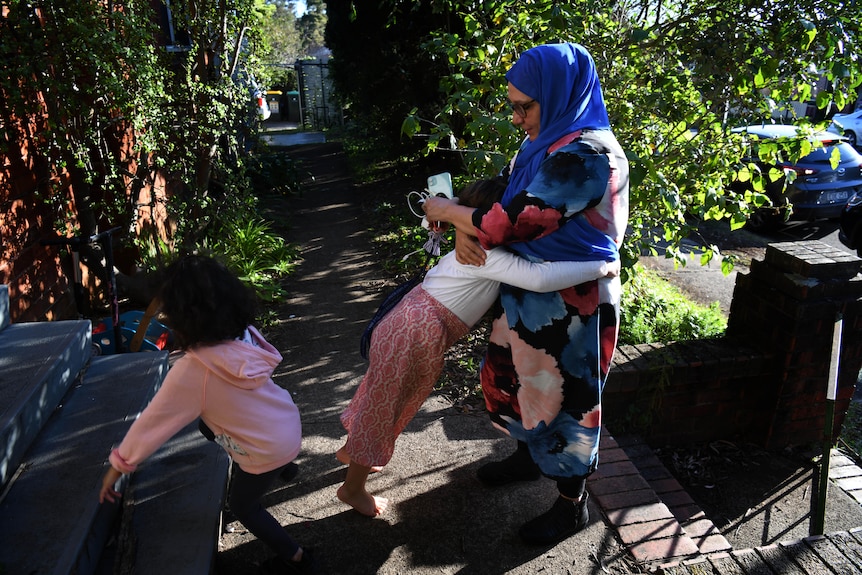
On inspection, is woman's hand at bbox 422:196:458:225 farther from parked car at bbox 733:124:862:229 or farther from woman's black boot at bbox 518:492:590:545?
parked car at bbox 733:124:862:229

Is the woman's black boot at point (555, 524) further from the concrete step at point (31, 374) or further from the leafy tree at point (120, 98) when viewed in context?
the leafy tree at point (120, 98)

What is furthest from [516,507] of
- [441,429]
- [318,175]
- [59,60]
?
[318,175]

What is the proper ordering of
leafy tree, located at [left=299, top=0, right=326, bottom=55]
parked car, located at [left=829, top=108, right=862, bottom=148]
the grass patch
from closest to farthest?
1. the grass patch
2. parked car, located at [left=829, top=108, right=862, bottom=148]
3. leafy tree, located at [left=299, top=0, right=326, bottom=55]

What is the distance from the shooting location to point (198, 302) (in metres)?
1.99

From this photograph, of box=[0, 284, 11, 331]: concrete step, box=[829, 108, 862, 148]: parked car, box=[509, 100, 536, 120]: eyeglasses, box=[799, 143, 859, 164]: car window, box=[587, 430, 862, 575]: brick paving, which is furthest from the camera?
box=[829, 108, 862, 148]: parked car

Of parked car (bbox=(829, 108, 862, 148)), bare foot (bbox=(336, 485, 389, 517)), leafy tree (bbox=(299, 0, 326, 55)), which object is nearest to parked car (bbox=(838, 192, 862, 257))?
bare foot (bbox=(336, 485, 389, 517))

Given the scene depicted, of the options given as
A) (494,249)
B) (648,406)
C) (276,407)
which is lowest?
(648,406)

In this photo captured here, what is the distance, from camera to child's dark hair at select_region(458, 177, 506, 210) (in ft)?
7.87

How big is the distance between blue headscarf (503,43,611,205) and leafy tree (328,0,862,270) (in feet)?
3.77

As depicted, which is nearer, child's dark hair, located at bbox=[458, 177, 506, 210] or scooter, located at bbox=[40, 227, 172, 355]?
child's dark hair, located at bbox=[458, 177, 506, 210]

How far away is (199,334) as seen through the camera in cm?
201

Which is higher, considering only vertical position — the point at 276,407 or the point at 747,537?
the point at 276,407

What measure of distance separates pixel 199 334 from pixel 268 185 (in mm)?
8258

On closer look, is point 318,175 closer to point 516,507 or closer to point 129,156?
point 129,156
